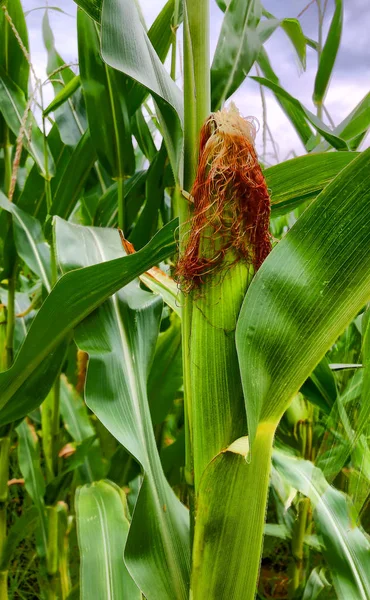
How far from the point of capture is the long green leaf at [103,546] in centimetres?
49

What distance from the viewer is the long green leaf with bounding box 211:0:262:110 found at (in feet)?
1.81

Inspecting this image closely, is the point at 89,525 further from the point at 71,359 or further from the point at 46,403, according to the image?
the point at 71,359

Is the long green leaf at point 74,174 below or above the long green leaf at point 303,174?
above

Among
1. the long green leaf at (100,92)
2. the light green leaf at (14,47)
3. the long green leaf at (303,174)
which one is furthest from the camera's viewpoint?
the light green leaf at (14,47)

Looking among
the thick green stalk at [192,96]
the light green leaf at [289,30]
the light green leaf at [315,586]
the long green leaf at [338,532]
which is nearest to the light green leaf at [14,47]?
the light green leaf at [289,30]

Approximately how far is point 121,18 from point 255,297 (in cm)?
27

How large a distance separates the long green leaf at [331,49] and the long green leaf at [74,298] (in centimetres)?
49

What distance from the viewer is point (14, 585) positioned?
122 centimetres

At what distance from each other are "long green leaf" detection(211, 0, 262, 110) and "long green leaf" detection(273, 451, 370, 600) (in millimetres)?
459

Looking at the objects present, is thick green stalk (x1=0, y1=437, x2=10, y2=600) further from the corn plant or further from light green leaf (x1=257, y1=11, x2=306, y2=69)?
light green leaf (x1=257, y1=11, x2=306, y2=69)

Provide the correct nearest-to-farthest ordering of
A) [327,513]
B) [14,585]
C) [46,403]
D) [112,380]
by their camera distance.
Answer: [112,380]
[327,513]
[46,403]
[14,585]

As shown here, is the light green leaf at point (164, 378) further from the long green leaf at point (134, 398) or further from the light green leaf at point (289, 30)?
the light green leaf at point (289, 30)

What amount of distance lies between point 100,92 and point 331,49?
0.36 m

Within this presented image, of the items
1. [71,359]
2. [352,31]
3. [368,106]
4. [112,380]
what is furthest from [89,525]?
[352,31]
